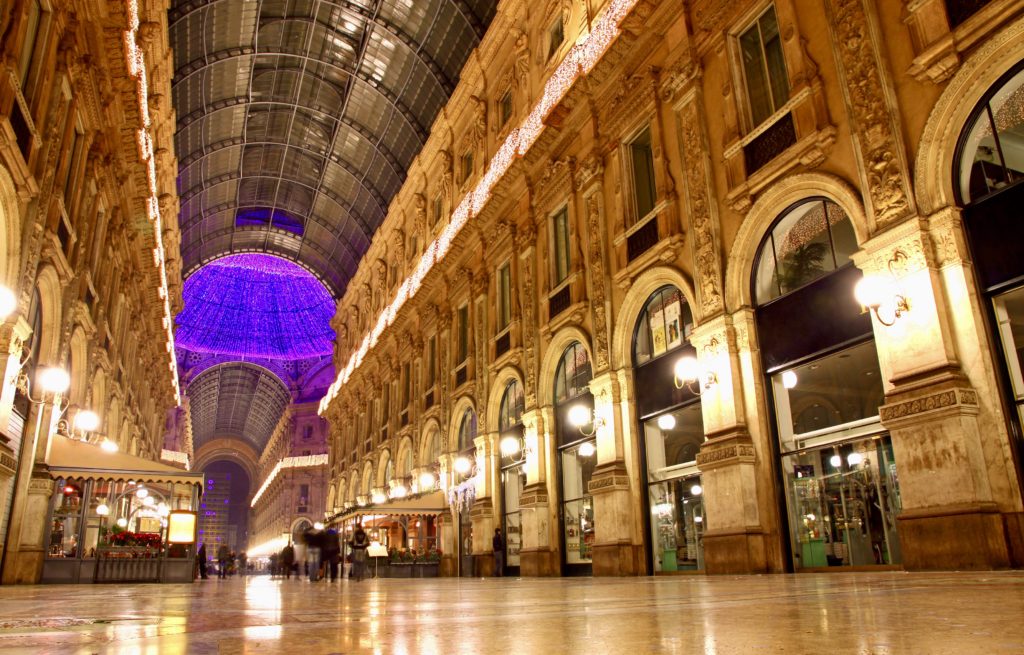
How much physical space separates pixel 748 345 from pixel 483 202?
450 inches

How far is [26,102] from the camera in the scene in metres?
12.2

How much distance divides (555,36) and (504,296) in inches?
290

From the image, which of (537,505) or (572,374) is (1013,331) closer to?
(572,374)

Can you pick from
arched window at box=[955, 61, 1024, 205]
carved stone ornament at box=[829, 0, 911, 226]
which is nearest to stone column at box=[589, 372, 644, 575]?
carved stone ornament at box=[829, 0, 911, 226]

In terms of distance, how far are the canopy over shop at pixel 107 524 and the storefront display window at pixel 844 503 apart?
14199 mm

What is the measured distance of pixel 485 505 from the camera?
20.2 meters

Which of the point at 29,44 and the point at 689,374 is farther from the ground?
the point at 29,44

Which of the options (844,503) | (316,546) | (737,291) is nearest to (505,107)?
(737,291)

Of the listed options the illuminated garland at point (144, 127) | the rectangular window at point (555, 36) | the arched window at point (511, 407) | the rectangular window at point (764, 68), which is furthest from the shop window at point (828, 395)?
the illuminated garland at point (144, 127)

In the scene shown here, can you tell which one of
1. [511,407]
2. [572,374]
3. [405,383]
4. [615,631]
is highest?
[405,383]

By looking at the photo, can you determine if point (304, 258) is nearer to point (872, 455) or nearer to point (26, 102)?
point (26, 102)

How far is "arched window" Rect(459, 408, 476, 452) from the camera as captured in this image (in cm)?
2267

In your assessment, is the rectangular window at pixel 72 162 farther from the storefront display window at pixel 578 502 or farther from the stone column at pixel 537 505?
the storefront display window at pixel 578 502

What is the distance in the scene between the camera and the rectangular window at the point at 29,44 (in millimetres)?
11914
